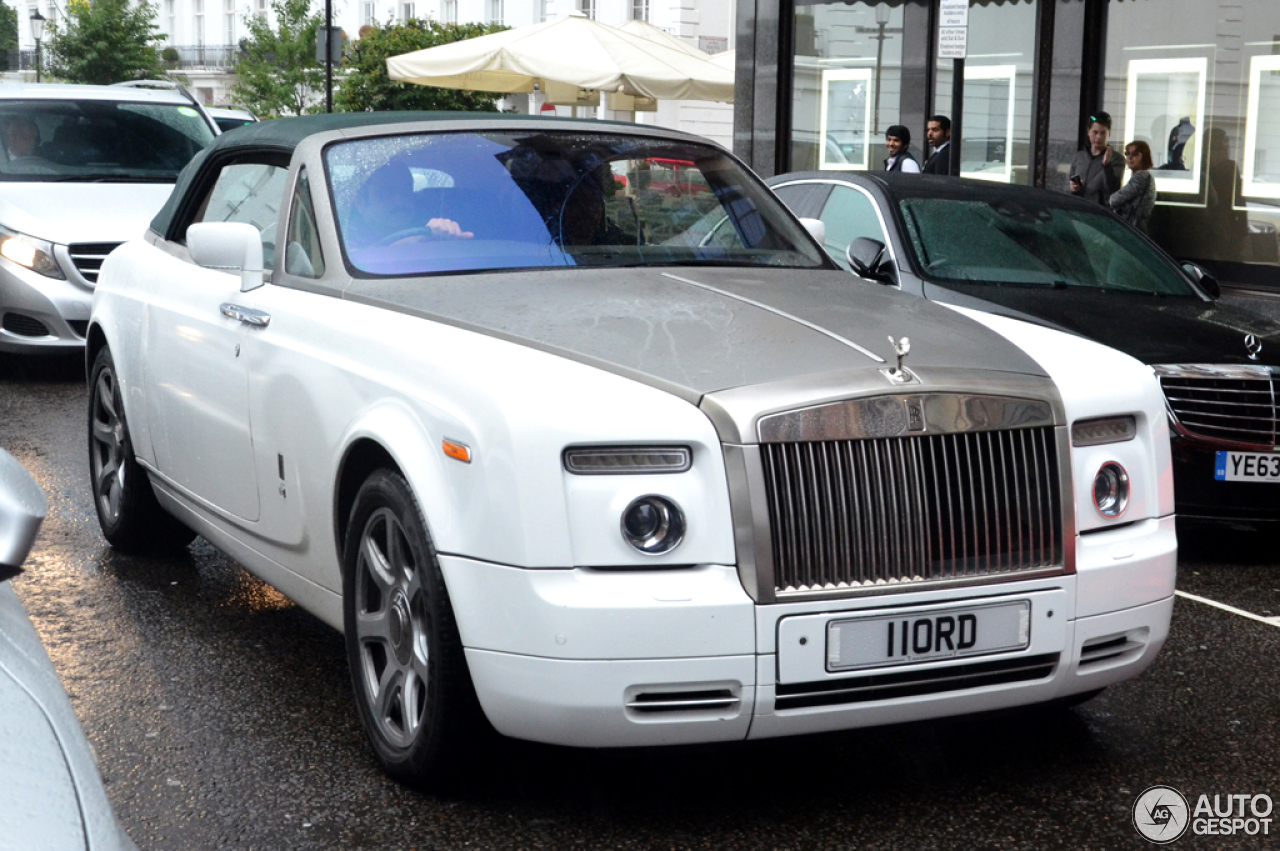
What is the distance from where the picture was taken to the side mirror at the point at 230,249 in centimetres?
470

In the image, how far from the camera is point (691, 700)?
135 inches

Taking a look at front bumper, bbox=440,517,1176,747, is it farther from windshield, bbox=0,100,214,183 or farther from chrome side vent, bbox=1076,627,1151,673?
windshield, bbox=0,100,214,183

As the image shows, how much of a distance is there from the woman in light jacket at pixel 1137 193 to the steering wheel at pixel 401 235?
10514 mm

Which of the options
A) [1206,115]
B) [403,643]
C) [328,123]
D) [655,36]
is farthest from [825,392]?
[655,36]

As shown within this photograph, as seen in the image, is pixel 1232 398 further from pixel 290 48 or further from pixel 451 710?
pixel 290 48

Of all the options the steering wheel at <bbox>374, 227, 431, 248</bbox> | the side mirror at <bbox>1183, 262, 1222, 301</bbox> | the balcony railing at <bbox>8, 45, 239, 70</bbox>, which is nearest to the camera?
the steering wheel at <bbox>374, 227, 431, 248</bbox>

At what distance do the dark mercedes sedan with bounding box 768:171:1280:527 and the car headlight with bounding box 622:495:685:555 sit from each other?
374 cm

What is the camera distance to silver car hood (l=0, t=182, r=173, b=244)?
11.2m

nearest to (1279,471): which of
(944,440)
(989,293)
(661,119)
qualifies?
(989,293)

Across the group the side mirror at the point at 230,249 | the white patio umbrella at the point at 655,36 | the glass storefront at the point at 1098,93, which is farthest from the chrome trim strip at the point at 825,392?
the white patio umbrella at the point at 655,36

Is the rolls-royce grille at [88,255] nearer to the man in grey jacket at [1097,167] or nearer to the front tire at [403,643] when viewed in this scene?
the front tire at [403,643]

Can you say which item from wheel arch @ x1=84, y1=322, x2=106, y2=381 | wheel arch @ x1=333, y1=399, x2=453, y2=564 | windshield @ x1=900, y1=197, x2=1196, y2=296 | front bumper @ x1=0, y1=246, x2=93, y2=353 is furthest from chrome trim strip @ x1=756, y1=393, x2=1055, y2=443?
front bumper @ x1=0, y1=246, x2=93, y2=353

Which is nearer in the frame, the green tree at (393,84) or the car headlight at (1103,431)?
the car headlight at (1103,431)

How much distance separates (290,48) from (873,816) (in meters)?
44.4
